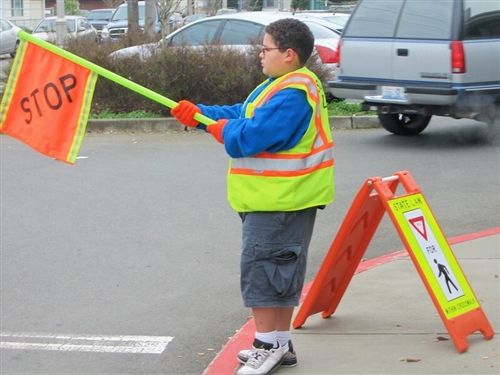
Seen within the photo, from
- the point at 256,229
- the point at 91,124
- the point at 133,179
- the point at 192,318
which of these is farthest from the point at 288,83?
the point at 91,124

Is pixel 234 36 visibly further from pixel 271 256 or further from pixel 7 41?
pixel 7 41

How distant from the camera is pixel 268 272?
13.9 ft

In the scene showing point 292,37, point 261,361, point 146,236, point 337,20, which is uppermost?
point 292,37

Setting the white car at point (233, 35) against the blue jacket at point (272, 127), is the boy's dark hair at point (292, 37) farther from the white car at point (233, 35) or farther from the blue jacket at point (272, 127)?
the white car at point (233, 35)

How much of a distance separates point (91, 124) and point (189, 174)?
157 inches

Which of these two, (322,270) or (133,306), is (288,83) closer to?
(322,270)

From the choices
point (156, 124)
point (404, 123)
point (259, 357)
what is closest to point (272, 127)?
point (259, 357)

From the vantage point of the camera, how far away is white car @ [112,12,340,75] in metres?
14.6

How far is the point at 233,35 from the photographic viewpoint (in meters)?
15.4

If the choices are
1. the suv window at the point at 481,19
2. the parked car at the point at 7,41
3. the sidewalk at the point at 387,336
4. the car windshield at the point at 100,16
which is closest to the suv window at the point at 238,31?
the suv window at the point at 481,19

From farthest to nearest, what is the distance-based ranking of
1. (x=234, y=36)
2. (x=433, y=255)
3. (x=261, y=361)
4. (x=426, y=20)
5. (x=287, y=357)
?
(x=234, y=36), (x=426, y=20), (x=433, y=255), (x=287, y=357), (x=261, y=361)

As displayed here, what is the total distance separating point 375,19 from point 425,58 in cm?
106

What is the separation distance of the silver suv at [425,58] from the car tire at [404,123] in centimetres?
76

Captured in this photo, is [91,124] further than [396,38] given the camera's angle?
Yes
